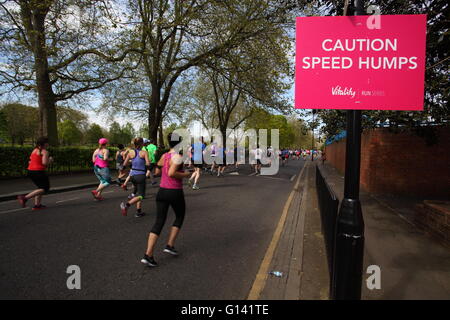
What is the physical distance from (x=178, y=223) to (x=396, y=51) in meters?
3.09

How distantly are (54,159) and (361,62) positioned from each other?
14.3 metres

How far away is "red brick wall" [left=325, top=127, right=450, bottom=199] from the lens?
7.73 m

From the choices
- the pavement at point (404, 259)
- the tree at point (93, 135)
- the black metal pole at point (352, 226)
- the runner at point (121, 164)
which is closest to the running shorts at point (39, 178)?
the runner at point (121, 164)

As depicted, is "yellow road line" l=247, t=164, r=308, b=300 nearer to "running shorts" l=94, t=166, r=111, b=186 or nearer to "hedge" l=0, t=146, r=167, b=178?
"running shorts" l=94, t=166, r=111, b=186

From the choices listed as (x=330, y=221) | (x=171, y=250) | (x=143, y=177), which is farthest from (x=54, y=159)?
(x=330, y=221)

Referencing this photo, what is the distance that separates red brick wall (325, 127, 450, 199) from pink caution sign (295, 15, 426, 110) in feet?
24.5

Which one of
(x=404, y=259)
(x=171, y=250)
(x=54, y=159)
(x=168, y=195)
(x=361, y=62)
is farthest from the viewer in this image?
(x=54, y=159)

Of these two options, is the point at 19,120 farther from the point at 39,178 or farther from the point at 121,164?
the point at 39,178

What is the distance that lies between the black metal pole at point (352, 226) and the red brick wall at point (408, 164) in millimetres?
7637

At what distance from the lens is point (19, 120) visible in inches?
2116

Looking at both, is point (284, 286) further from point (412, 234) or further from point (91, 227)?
point (91, 227)

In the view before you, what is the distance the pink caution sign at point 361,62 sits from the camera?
6.72ft

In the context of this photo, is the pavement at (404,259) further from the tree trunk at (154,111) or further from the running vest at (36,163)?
the tree trunk at (154,111)
